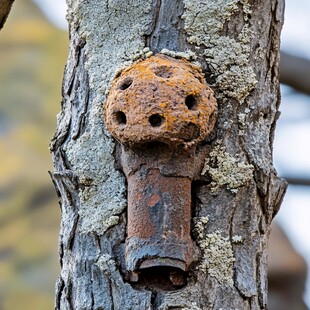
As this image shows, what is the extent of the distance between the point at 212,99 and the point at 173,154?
0.09m

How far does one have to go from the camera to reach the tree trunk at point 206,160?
1.24 metres

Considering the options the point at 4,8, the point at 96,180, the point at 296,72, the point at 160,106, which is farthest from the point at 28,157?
the point at 160,106

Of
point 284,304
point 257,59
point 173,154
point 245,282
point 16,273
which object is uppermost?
point 16,273

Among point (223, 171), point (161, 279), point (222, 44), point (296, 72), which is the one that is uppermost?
point (296, 72)

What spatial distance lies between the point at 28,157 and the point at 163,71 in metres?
3.51

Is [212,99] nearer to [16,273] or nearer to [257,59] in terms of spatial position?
[257,59]

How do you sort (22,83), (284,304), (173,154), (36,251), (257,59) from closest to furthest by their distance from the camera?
(173,154) < (257,59) < (284,304) < (36,251) < (22,83)

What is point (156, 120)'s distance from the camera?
1191 mm

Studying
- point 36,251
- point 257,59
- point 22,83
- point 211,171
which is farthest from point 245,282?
point 22,83

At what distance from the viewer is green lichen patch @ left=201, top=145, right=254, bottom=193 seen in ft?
4.14

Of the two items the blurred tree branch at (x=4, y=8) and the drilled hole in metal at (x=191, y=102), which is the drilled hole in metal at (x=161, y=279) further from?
the blurred tree branch at (x=4, y=8)

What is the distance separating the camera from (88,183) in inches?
50.4

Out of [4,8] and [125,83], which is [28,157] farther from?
[125,83]

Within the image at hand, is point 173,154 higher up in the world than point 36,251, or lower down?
lower down
